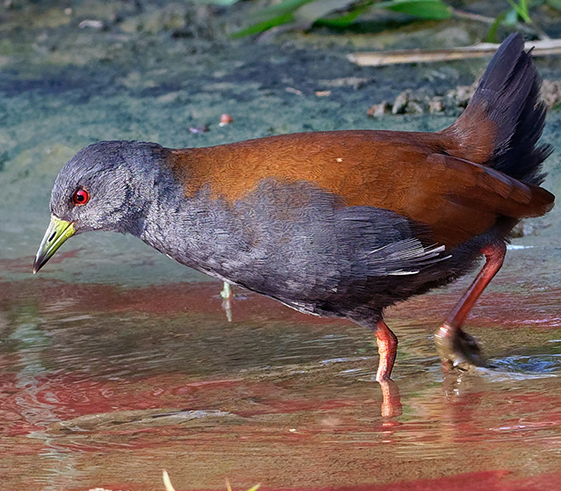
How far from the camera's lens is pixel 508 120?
415 centimetres

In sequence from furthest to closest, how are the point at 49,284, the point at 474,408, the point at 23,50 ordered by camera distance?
the point at 23,50
the point at 49,284
the point at 474,408

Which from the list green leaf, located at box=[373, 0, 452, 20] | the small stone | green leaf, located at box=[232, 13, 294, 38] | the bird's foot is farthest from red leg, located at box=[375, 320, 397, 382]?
the small stone

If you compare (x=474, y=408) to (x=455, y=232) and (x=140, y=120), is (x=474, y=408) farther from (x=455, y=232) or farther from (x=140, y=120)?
(x=140, y=120)

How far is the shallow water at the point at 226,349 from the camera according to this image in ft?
9.81

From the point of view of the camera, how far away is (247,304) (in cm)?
501

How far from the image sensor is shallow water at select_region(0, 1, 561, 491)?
2990 mm

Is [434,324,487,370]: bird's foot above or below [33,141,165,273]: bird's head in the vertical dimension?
below

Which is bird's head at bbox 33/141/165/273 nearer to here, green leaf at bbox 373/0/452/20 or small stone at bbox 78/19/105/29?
green leaf at bbox 373/0/452/20

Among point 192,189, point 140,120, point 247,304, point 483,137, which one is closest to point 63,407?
point 192,189

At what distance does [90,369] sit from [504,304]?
1.96 metres

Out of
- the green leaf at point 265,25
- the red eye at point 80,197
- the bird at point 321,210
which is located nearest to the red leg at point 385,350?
the bird at point 321,210

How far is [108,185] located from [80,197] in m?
0.14

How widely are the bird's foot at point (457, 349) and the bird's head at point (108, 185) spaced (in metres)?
1.33

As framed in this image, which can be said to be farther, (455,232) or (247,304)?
(247,304)
